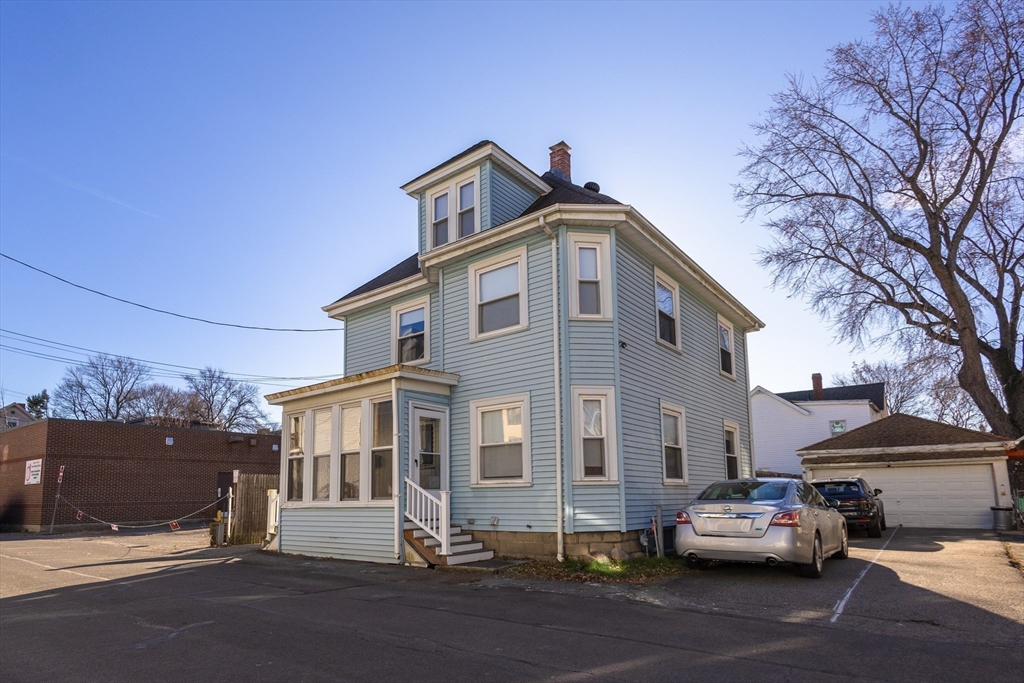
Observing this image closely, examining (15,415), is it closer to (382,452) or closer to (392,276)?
(392,276)

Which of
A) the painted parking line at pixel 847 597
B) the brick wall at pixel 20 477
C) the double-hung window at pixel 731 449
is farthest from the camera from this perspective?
the brick wall at pixel 20 477

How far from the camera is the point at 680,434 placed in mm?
15430

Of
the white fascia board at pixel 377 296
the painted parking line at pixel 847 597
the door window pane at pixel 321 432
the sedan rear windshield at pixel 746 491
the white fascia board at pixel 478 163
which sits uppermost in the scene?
the white fascia board at pixel 478 163

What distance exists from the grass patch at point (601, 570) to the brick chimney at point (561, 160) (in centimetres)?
1123

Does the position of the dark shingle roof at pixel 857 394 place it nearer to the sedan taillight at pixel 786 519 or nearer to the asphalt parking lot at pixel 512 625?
the asphalt parking lot at pixel 512 625

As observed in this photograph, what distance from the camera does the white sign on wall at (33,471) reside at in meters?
27.0

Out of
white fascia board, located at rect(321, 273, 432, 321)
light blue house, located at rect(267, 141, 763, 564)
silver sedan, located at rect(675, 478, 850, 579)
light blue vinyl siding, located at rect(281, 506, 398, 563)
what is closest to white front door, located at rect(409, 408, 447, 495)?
light blue house, located at rect(267, 141, 763, 564)

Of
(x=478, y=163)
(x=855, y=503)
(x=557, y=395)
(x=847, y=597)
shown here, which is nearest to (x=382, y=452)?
(x=557, y=395)

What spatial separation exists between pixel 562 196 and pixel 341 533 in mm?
8915

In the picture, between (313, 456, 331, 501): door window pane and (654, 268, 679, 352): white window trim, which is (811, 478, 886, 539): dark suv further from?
(313, 456, 331, 501): door window pane

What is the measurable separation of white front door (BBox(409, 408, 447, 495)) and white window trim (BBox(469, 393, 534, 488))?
2.18 ft

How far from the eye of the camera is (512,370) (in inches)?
539

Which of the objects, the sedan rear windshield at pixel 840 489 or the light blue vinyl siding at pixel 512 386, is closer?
the light blue vinyl siding at pixel 512 386

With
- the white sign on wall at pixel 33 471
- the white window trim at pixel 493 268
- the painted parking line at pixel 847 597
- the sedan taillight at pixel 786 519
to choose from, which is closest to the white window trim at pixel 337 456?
the white window trim at pixel 493 268
